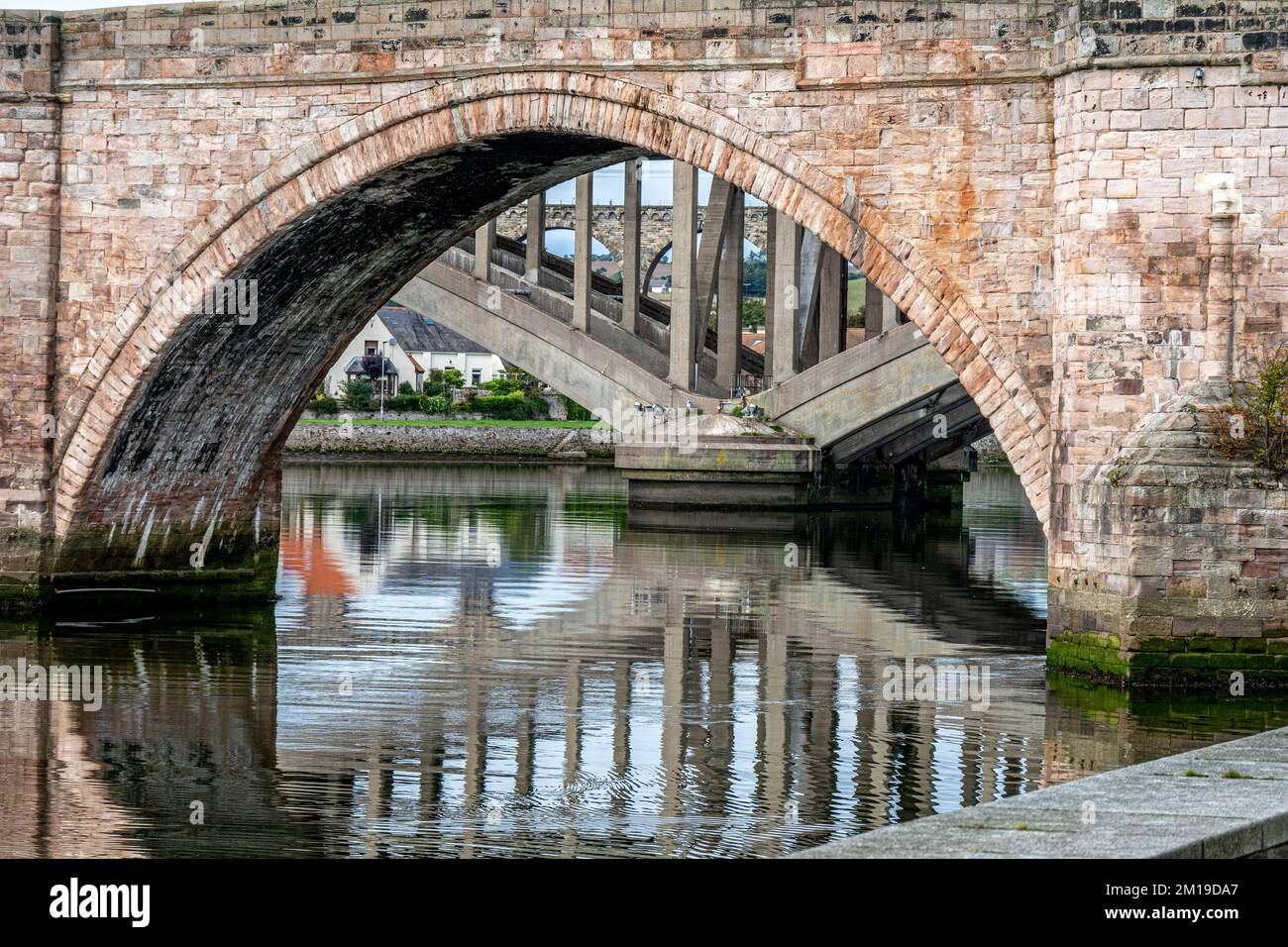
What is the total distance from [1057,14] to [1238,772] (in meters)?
6.44

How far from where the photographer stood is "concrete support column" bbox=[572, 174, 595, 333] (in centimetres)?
3070

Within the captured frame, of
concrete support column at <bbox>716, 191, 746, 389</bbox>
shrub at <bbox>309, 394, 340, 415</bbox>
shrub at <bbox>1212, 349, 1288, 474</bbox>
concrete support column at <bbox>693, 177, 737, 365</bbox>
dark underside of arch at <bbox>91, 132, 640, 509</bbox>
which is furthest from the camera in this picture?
shrub at <bbox>309, 394, 340, 415</bbox>

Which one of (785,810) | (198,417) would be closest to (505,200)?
(198,417)

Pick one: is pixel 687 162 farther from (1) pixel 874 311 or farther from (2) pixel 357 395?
(2) pixel 357 395

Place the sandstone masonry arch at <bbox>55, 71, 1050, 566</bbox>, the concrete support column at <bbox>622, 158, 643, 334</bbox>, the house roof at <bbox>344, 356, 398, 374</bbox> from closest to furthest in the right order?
the sandstone masonry arch at <bbox>55, 71, 1050, 566</bbox> → the concrete support column at <bbox>622, 158, 643, 334</bbox> → the house roof at <bbox>344, 356, 398, 374</bbox>

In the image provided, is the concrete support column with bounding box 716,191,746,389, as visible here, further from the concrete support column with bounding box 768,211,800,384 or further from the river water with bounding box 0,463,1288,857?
the river water with bounding box 0,463,1288,857

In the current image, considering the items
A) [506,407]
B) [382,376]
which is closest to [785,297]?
[506,407]

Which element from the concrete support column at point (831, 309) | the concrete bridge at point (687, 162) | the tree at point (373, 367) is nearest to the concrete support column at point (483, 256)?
the concrete support column at point (831, 309)

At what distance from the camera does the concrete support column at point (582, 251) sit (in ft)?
101

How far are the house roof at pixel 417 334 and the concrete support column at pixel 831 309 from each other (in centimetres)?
2945

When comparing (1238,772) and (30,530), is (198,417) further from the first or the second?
(1238,772)

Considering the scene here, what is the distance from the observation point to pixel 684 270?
29125mm

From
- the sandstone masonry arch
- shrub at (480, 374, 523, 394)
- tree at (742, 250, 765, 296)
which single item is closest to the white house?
shrub at (480, 374, 523, 394)

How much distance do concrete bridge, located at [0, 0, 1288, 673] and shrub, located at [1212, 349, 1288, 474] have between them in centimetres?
11
